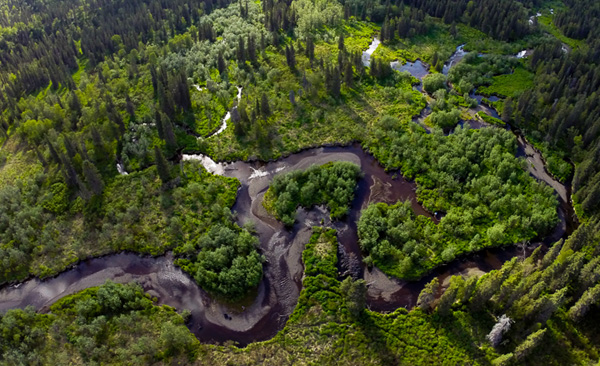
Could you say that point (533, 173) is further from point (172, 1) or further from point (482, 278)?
point (172, 1)

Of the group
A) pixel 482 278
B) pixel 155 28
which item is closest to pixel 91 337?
pixel 482 278

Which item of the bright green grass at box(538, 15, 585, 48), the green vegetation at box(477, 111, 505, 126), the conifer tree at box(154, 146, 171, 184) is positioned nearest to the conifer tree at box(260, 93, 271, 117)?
the conifer tree at box(154, 146, 171, 184)

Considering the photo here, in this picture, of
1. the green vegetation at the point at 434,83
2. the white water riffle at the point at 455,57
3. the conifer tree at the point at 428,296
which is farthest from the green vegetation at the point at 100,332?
the white water riffle at the point at 455,57

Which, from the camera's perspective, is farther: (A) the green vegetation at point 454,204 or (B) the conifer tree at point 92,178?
(B) the conifer tree at point 92,178

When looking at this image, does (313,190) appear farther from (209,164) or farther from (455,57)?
(455,57)

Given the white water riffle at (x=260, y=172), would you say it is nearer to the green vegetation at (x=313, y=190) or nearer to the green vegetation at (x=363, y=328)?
the green vegetation at (x=313, y=190)

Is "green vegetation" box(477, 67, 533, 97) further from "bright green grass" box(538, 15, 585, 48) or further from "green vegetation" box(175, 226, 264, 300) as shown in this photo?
"green vegetation" box(175, 226, 264, 300)
